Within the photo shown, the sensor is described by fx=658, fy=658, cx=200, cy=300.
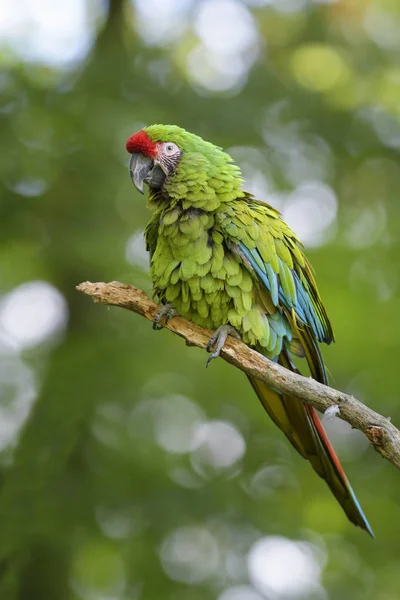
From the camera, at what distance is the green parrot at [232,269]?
263cm

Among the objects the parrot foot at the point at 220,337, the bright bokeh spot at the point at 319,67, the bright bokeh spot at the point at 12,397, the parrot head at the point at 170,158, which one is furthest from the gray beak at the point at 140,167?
the bright bokeh spot at the point at 319,67

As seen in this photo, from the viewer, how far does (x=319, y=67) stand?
6.18 metres

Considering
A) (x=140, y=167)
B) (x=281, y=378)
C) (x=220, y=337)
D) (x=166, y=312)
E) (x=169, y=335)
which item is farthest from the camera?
(x=169, y=335)

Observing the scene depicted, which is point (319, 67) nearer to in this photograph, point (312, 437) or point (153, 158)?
point (153, 158)

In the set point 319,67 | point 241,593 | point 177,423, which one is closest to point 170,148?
point 177,423

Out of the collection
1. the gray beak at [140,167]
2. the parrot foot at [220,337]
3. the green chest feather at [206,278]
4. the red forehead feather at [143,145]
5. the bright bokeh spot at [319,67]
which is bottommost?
the parrot foot at [220,337]

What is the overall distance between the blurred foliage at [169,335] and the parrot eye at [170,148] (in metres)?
1.88

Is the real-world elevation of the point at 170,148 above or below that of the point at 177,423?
above

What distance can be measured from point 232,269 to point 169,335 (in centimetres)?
263

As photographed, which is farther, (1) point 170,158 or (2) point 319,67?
(2) point 319,67

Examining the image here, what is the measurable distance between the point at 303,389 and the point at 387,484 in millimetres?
3526

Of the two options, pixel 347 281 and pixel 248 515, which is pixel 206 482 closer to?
pixel 248 515

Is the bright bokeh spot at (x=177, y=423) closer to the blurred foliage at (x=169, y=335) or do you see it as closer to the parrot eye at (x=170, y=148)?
the blurred foliage at (x=169, y=335)

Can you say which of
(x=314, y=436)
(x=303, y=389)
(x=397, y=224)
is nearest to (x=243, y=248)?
(x=303, y=389)
